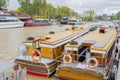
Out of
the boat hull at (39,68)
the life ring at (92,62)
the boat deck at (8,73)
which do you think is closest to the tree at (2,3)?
the boat hull at (39,68)

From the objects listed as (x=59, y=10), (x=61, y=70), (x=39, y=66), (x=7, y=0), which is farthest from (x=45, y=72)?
(x=59, y=10)

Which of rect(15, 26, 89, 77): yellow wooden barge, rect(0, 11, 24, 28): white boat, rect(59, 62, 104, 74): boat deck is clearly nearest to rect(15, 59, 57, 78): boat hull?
rect(15, 26, 89, 77): yellow wooden barge

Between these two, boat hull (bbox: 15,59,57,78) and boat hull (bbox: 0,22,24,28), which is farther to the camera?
boat hull (bbox: 0,22,24,28)

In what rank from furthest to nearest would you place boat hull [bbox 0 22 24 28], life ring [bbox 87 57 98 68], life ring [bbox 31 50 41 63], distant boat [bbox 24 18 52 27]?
1. distant boat [bbox 24 18 52 27]
2. boat hull [bbox 0 22 24 28]
3. life ring [bbox 31 50 41 63]
4. life ring [bbox 87 57 98 68]

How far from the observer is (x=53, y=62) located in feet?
30.6

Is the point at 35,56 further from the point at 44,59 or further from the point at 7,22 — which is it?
the point at 7,22

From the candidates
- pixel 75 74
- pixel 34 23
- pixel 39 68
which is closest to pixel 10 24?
pixel 34 23

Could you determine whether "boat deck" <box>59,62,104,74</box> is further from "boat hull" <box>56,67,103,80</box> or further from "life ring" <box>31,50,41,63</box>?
"life ring" <box>31,50,41,63</box>

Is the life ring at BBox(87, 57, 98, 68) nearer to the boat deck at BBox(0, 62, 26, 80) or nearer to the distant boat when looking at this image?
the boat deck at BBox(0, 62, 26, 80)

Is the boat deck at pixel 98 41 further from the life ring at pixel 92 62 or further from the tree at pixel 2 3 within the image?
the tree at pixel 2 3

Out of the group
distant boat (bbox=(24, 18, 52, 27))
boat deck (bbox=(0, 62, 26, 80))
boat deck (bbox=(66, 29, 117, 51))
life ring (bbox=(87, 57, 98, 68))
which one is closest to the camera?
boat deck (bbox=(0, 62, 26, 80))

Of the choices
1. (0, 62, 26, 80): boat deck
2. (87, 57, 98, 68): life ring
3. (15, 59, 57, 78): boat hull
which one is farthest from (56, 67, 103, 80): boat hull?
(0, 62, 26, 80): boat deck

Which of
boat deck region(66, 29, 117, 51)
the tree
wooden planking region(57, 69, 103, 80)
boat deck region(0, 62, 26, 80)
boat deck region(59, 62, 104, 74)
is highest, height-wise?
the tree

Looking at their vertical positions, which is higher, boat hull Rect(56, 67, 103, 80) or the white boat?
the white boat
